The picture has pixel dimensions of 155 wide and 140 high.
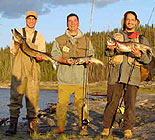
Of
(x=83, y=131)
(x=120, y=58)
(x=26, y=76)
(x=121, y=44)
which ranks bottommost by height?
(x=83, y=131)

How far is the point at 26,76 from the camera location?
5.66 meters

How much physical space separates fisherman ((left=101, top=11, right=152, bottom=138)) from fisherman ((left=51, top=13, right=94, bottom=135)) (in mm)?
654

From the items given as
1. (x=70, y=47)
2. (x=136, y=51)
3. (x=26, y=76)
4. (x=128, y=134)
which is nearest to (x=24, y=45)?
(x=26, y=76)

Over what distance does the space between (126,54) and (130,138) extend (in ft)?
5.08

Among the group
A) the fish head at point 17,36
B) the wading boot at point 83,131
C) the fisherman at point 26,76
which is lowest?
the wading boot at point 83,131

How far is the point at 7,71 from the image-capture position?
36750 mm

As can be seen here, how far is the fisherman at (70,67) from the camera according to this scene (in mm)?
5582

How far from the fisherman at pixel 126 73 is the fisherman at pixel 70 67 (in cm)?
65

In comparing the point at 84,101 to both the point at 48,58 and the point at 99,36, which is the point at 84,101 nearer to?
the point at 48,58

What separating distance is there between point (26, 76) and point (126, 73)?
1985 mm

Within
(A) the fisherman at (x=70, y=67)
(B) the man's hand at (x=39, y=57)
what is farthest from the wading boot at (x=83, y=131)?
(B) the man's hand at (x=39, y=57)

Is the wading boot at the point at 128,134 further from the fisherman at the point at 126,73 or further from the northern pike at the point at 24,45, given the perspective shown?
the northern pike at the point at 24,45

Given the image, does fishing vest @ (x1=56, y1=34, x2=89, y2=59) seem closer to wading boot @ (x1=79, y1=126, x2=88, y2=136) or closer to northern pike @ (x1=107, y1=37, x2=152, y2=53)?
northern pike @ (x1=107, y1=37, x2=152, y2=53)

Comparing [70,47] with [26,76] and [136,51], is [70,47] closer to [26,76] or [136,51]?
[26,76]
